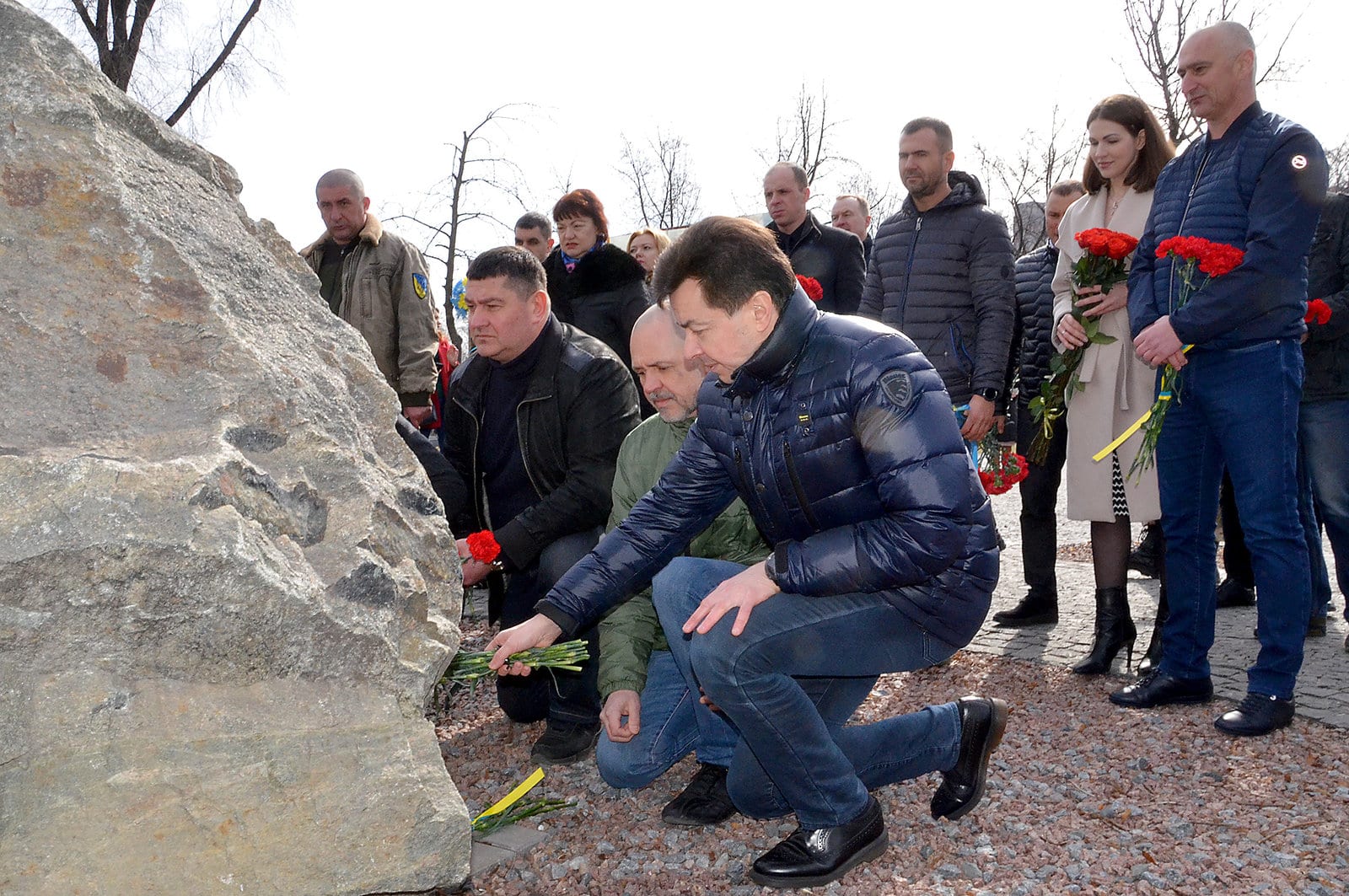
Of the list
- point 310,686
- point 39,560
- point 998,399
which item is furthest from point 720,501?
point 998,399

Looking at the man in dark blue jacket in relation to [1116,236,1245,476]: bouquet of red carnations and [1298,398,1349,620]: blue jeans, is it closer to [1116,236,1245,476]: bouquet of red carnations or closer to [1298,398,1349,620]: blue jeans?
[1116,236,1245,476]: bouquet of red carnations

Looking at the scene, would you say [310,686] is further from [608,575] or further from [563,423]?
[563,423]

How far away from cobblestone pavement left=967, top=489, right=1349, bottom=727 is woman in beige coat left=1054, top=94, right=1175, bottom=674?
0.34m

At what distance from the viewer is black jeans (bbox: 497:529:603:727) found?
391cm

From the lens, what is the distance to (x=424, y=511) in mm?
2600

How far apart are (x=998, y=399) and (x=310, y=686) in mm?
3514

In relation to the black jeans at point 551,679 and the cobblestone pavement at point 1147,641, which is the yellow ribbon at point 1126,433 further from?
the black jeans at point 551,679

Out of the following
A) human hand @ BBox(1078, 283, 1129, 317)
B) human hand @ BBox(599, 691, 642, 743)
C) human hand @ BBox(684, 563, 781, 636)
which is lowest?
human hand @ BBox(599, 691, 642, 743)

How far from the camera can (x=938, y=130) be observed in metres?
4.78

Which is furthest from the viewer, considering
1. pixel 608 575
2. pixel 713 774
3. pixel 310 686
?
pixel 713 774

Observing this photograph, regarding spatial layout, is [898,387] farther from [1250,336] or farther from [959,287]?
[959,287]

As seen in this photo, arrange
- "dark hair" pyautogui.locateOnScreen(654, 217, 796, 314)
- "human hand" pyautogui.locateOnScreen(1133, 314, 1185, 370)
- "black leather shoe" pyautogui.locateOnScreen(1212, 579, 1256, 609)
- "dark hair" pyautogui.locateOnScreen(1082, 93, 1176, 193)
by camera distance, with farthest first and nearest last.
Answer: "black leather shoe" pyautogui.locateOnScreen(1212, 579, 1256, 609) → "dark hair" pyautogui.locateOnScreen(1082, 93, 1176, 193) → "human hand" pyautogui.locateOnScreen(1133, 314, 1185, 370) → "dark hair" pyautogui.locateOnScreen(654, 217, 796, 314)

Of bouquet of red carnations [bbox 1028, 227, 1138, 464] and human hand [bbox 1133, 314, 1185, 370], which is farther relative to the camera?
bouquet of red carnations [bbox 1028, 227, 1138, 464]

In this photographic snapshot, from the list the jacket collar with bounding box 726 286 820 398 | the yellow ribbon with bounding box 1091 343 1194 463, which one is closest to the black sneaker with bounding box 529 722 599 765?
the jacket collar with bounding box 726 286 820 398
